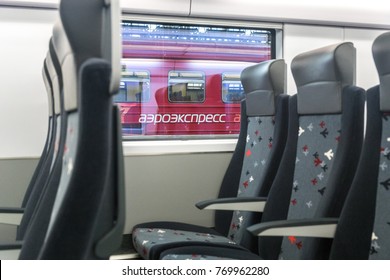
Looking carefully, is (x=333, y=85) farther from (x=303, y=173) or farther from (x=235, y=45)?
(x=235, y=45)

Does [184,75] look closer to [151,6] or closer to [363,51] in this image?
[151,6]

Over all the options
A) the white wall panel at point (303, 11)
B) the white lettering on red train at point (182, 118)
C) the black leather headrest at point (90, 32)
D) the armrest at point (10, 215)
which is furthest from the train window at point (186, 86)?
the black leather headrest at point (90, 32)

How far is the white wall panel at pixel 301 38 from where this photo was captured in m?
3.14

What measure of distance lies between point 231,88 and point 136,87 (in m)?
0.71

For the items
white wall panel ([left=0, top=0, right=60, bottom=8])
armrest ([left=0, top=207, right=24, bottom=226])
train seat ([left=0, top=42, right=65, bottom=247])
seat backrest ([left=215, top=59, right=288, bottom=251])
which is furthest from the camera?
white wall panel ([left=0, top=0, right=60, bottom=8])

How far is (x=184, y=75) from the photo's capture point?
123 inches

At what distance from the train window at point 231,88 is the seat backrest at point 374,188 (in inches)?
68.9

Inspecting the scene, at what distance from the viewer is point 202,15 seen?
115 inches

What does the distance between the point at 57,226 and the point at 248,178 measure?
1.82 m

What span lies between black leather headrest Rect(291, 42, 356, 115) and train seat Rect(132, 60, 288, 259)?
0.92 ft

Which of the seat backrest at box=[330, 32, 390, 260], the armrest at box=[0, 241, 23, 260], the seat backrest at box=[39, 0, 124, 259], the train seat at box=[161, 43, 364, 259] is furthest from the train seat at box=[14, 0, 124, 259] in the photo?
the seat backrest at box=[330, 32, 390, 260]

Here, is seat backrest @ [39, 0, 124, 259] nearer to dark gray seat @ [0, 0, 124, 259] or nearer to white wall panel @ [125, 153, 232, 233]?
dark gray seat @ [0, 0, 124, 259]

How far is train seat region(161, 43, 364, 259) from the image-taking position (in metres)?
1.68

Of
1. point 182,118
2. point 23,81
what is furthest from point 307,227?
point 23,81
